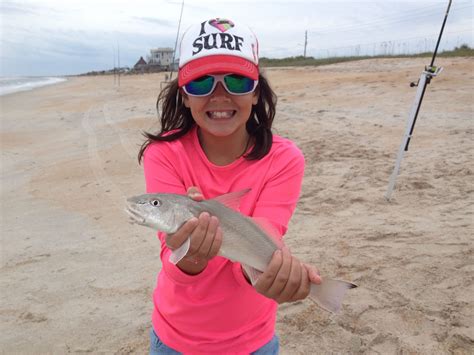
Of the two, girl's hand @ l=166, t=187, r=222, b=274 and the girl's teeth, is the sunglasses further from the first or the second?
girl's hand @ l=166, t=187, r=222, b=274

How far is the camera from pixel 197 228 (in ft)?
5.91

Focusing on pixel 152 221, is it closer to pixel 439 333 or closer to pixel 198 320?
pixel 198 320

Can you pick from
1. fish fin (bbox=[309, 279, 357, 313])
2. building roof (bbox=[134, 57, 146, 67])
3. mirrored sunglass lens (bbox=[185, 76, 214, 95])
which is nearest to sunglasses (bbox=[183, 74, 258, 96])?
mirrored sunglass lens (bbox=[185, 76, 214, 95])

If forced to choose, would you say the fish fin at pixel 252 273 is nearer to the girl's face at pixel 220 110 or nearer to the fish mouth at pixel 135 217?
the fish mouth at pixel 135 217

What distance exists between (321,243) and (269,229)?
10.3ft

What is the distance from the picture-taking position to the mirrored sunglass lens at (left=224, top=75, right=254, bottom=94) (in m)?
2.16

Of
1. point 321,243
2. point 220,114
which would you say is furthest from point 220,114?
point 321,243

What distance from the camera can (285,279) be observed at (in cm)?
188

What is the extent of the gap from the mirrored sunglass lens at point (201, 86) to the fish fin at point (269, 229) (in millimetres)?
682

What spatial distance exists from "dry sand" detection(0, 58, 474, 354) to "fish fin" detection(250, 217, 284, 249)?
1700 millimetres

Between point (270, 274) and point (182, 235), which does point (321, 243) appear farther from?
point (182, 235)

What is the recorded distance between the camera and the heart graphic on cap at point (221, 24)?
85.0 inches

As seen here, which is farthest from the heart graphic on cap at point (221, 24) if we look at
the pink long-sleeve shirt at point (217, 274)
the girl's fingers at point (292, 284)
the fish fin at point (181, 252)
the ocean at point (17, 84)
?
the ocean at point (17, 84)

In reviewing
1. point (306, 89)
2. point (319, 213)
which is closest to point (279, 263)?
point (319, 213)
